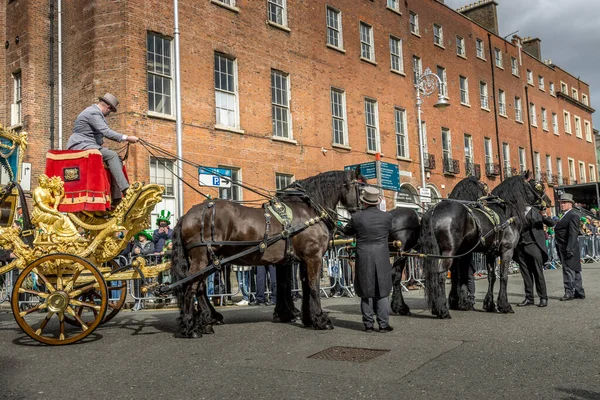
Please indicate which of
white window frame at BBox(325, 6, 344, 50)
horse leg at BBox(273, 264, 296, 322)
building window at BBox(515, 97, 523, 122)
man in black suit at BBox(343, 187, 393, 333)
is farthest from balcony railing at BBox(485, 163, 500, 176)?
man in black suit at BBox(343, 187, 393, 333)

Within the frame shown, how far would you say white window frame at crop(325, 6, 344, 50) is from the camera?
77.4 ft

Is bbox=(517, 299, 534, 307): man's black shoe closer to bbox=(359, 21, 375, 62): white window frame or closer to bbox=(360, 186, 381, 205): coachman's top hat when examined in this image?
bbox=(360, 186, 381, 205): coachman's top hat

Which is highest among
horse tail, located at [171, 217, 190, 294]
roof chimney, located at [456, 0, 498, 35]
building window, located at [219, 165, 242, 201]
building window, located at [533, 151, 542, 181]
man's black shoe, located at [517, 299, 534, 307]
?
roof chimney, located at [456, 0, 498, 35]

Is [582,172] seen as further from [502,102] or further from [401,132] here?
[401,132]

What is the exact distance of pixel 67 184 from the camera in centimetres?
741

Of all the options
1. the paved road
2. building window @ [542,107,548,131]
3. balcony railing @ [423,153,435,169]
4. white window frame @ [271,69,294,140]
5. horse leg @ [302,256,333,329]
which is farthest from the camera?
building window @ [542,107,548,131]

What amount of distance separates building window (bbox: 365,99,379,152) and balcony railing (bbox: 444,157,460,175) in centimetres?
600

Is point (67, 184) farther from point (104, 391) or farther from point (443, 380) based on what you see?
point (443, 380)

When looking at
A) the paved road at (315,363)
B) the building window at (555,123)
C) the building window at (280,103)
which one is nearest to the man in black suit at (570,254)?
the paved road at (315,363)

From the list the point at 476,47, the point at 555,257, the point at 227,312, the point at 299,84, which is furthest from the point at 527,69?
the point at 227,312

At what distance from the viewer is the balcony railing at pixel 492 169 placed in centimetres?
3281

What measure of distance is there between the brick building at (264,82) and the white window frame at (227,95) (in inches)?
1.7

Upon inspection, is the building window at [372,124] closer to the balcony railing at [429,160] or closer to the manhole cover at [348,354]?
the balcony railing at [429,160]

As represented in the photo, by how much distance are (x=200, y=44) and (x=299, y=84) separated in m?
4.51
